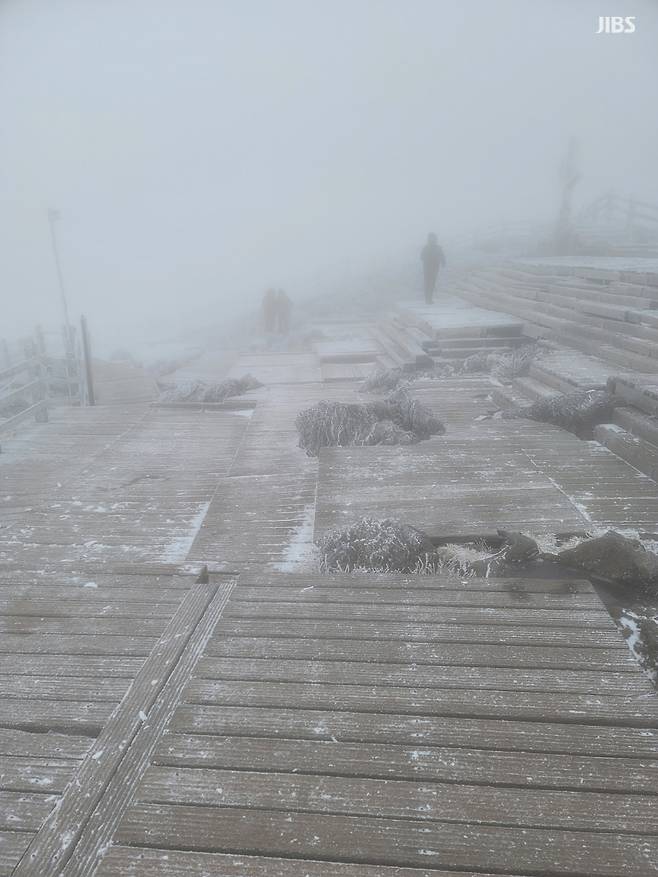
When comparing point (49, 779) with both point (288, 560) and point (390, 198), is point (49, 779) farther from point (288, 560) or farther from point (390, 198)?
point (390, 198)

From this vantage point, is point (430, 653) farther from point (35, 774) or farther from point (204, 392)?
point (204, 392)

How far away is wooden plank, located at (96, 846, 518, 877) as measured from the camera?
154 centimetres

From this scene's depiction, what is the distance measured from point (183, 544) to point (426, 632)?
7.05 feet

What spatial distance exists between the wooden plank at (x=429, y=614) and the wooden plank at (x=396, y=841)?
101cm

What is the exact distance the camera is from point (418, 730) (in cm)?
201

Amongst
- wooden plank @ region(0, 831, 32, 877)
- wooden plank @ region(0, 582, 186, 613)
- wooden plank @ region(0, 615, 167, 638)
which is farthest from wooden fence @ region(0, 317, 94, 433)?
wooden plank @ region(0, 831, 32, 877)

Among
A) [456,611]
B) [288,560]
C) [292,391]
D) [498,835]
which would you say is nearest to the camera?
[498,835]

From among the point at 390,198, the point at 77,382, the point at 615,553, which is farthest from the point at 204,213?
the point at 615,553

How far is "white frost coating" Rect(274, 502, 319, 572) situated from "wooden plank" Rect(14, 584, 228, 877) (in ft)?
2.95

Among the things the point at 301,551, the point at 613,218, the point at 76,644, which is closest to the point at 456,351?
the point at 301,551

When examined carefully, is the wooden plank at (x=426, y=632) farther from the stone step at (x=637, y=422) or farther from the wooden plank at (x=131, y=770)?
the stone step at (x=637, y=422)

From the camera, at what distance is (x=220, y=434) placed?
259 inches

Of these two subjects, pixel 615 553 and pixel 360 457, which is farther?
pixel 360 457

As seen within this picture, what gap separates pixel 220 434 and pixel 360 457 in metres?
2.39
